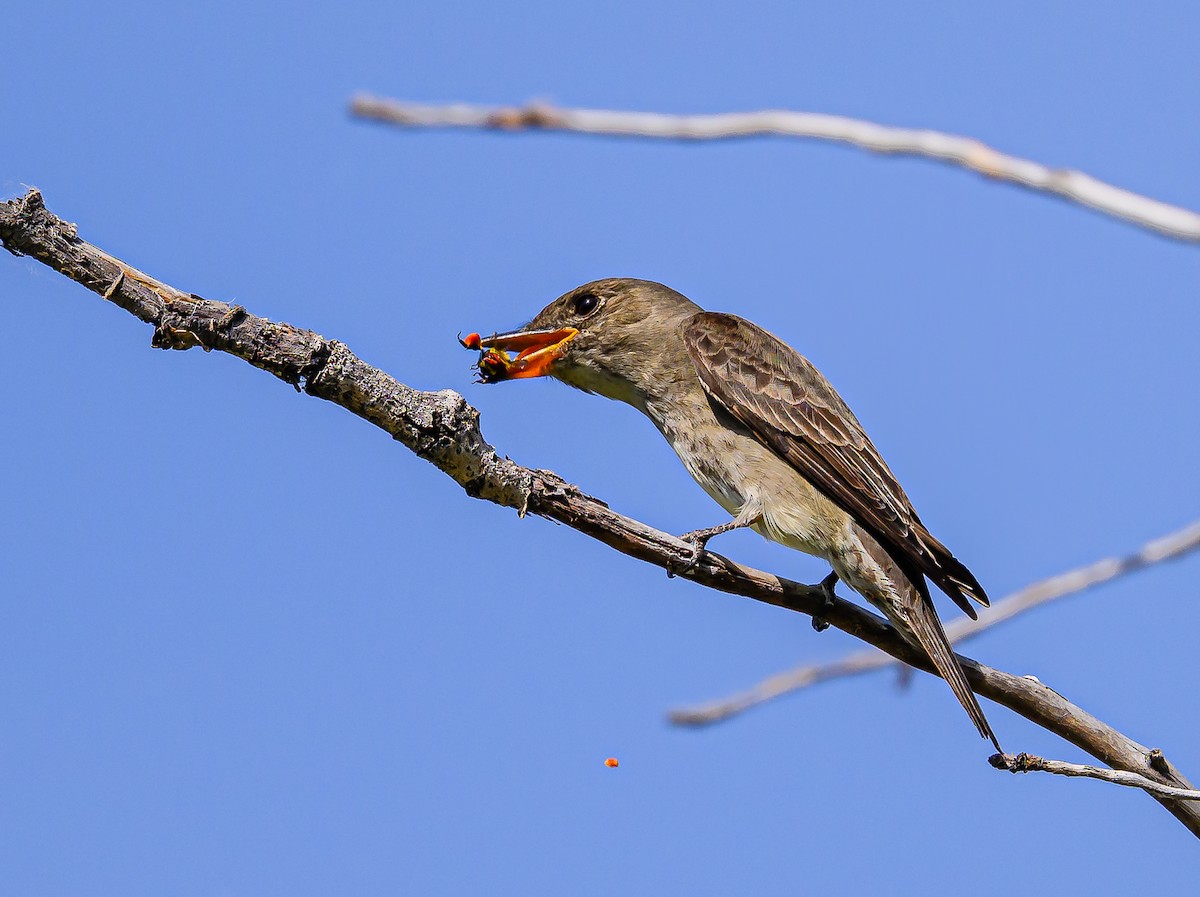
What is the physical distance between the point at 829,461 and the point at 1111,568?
3357mm

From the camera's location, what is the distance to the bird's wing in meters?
6.88

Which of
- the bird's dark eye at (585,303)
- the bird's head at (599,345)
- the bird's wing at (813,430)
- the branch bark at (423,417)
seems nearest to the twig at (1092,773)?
the branch bark at (423,417)

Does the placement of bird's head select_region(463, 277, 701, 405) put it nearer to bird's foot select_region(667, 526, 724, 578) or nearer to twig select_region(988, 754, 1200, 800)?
bird's foot select_region(667, 526, 724, 578)

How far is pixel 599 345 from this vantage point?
8.15 m

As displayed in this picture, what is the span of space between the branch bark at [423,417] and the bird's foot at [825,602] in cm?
33

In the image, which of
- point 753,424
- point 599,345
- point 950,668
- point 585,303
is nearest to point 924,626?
point 950,668

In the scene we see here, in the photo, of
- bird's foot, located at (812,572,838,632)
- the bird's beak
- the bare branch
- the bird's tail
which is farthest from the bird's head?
the bare branch

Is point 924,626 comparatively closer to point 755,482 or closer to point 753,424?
point 755,482

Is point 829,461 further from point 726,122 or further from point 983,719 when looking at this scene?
point 726,122

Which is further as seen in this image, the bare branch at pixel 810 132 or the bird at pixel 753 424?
the bird at pixel 753 424

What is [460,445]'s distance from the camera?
18.1 ft

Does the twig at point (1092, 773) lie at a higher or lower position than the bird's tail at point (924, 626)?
lower

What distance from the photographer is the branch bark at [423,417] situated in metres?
4.92

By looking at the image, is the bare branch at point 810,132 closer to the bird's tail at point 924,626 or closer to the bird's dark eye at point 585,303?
the bird's tail at point 924,626
